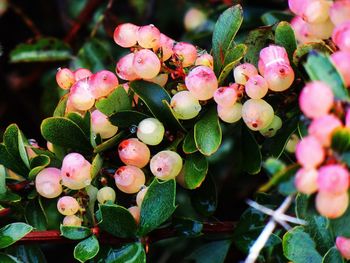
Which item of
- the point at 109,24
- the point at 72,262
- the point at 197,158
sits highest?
the point at 197,158

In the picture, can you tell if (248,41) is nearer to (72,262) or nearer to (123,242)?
(123,242)

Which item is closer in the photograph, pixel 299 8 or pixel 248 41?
pixel 299 8

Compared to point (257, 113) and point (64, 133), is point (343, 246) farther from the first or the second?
point (64, 133)

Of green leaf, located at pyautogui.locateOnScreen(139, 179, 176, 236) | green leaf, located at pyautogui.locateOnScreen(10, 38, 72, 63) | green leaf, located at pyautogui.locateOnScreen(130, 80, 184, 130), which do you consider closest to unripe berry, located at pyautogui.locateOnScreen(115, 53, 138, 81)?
green leaf, located at pyautogui.locateOnScreen(130, 80, 184, 130)

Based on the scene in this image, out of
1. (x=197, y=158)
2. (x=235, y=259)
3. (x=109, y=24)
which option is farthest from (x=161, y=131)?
(x=109, y=24)

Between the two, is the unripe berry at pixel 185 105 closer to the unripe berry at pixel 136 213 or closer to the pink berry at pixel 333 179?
the unripe berry at pixel 136 213

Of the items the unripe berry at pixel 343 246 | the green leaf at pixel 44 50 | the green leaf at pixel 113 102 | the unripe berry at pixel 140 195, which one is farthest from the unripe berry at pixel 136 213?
the green leaf at pixel 44 50
